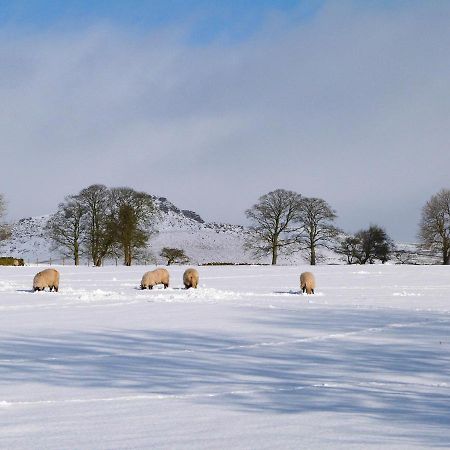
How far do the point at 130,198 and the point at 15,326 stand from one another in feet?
160

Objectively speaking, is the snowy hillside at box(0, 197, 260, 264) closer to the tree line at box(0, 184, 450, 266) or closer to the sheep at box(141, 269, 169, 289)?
the tree line at box(0, 184, 450, 266)

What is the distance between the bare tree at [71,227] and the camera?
200 feet

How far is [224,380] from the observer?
7262mm

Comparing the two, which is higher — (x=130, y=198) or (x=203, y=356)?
(x=130, y=198)

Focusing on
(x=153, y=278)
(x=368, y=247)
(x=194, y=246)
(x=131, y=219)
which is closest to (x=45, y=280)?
(x=153, y=278)

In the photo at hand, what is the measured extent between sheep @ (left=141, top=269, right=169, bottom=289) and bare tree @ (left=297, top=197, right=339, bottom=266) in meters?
38.3

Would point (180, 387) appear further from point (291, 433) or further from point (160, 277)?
point (160, 277)

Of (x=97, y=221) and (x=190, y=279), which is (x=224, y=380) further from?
(x=97, y=221)

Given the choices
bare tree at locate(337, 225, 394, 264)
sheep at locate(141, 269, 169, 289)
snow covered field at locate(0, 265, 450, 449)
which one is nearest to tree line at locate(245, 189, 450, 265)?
bare tree at locate(337, 225, 394, 264)

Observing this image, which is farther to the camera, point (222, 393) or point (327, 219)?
point (327, 219)

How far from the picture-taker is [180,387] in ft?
22.7

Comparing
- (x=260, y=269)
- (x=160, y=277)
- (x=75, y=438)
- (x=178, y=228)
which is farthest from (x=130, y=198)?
(x=75, y=438)

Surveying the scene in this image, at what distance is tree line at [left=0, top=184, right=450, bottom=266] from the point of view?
58500 millimetres

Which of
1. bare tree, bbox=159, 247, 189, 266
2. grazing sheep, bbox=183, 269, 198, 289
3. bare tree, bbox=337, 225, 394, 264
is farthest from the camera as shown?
bare tree, bbox=337, 225, 394, 264
